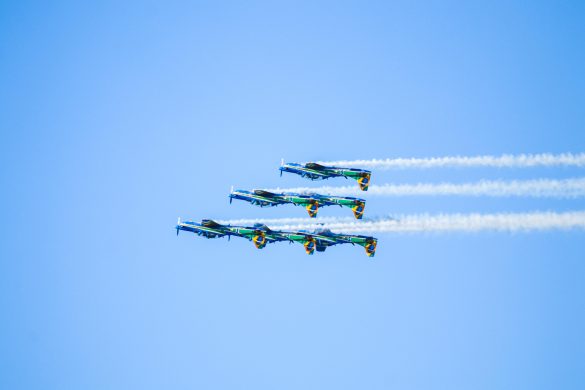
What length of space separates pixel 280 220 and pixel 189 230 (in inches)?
442

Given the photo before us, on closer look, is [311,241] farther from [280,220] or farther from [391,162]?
[391,162]

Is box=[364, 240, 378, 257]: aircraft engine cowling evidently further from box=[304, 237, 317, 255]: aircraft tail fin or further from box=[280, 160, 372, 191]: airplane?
box=[280, 160, 372, 191]: airplane

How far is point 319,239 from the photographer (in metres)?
110

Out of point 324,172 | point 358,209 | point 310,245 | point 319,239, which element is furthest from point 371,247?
point 324,172

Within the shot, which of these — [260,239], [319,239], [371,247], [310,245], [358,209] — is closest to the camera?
[310,245]

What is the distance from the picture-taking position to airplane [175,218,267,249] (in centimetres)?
11075

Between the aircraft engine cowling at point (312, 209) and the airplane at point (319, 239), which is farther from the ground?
the aircraft engine cowling at point (312, 209)

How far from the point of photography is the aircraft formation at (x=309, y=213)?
11025 centimetres

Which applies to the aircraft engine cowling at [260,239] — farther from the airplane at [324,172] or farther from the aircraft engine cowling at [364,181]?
the aircraft engine cowling at [364,181]

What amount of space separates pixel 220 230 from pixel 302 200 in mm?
10576

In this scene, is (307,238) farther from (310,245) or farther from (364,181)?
(364,181)

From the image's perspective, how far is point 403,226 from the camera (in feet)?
341

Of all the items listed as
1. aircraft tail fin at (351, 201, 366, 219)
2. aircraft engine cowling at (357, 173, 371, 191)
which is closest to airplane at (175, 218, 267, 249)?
aircraft tail fin at (351, 201, 366, 219)

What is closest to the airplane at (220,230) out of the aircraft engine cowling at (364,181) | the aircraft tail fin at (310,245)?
the aircraft tail fin at (310,245)
